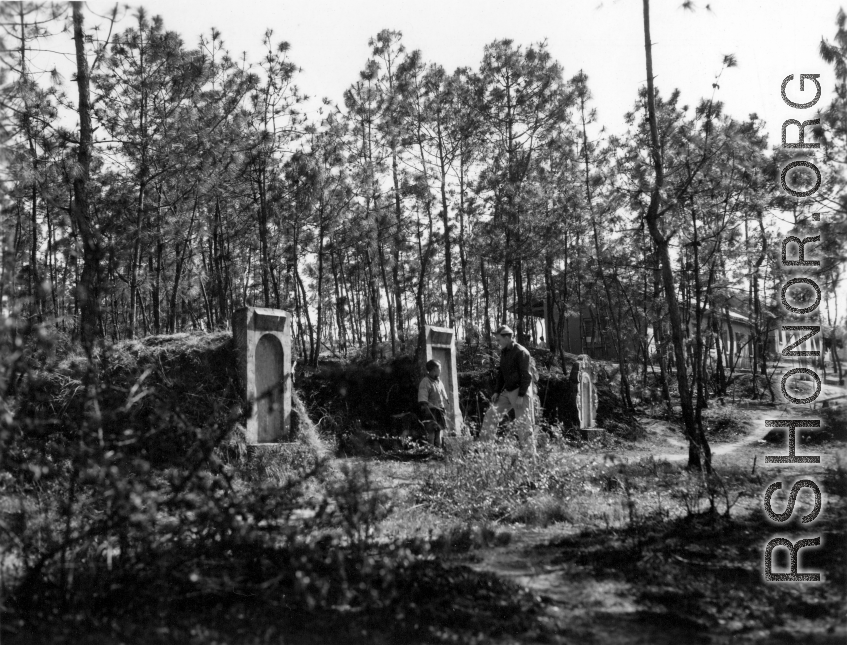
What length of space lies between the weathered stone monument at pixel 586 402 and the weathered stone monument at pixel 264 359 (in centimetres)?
798

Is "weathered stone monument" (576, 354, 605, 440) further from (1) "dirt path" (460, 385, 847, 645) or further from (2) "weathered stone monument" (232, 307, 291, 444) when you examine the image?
(1) "dirt path" (460, 385, 847, 645)

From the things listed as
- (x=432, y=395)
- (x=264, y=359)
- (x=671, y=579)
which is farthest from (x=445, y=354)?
(x=671, y=579)

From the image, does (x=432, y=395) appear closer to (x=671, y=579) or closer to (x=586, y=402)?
(x=586, y=402)

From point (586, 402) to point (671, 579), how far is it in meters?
12.9

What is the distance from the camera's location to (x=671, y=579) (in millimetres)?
4242

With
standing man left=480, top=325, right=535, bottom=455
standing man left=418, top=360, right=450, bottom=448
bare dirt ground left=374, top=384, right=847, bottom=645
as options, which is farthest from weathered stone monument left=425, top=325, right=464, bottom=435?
bare dirt ground left=374, top=384, right=847, bottom=645

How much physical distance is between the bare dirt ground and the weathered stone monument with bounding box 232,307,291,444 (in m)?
4.42

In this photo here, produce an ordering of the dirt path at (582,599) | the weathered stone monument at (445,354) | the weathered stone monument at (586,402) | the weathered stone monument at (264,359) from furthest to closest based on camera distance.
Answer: the weathered stone monument at (586,402) < the weathered stone monument at (445,354) < the weathered stone monument at (264,359) < the dirt path at (582,599)

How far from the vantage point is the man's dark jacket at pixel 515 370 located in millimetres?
8820

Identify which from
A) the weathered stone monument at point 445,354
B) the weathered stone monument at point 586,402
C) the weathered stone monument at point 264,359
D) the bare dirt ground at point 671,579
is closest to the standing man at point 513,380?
the bare dirt ground at point 671,579

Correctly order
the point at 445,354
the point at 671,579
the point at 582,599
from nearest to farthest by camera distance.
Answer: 1. the point at 582,599
2. the point at 671,579
3. the point at 445,354

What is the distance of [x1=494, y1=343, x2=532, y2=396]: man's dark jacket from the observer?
28.9 feet

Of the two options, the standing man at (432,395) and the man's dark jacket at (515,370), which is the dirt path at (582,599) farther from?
the standing man at (432,395)

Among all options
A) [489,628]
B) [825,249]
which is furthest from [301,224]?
[489,628]
